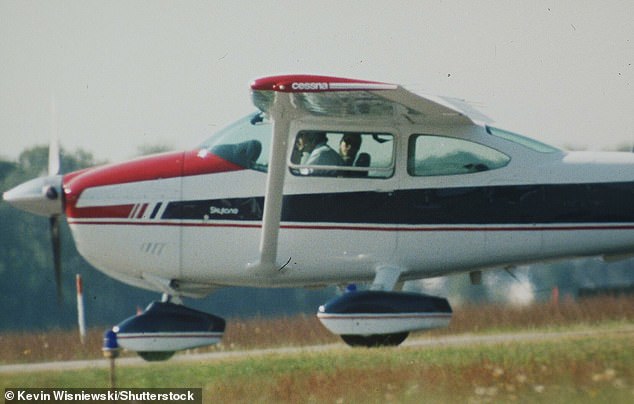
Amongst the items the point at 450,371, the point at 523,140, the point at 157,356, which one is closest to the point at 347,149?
the point at 523,140

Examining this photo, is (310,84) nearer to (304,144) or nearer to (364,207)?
(304,144)

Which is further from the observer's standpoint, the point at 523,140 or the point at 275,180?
the point at 523,140

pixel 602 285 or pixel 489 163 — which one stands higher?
pixel 489 163

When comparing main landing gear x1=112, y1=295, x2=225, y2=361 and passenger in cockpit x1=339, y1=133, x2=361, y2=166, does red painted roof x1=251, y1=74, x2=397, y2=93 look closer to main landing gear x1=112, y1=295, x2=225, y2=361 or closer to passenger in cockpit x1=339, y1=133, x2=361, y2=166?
passenger in cockpit x1=339, y1=133, x2=361, y2=166

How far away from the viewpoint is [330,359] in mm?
12375

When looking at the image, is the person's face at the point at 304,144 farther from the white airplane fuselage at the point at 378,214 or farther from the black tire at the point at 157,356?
the black tire at the point at 157,356

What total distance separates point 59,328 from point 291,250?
6.25 m

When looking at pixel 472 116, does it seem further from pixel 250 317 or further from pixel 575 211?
pixel 250 317

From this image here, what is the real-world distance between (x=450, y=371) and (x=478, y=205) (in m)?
2.44

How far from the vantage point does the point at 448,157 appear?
13.0 meters

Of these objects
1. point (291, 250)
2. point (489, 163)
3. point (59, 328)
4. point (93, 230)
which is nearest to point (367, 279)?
point (291, 250)

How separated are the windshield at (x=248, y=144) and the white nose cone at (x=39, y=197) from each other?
159 centimetres

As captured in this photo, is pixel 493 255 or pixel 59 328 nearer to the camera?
pixel 493 255

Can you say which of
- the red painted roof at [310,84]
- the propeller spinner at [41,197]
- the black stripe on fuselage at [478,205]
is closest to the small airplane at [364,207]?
the black stripe on fuselage at [478,205]
